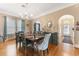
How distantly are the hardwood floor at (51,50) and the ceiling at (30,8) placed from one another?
815mm

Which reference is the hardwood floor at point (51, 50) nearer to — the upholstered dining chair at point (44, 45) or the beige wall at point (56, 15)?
the upholstered dining chair at point (44, 45)

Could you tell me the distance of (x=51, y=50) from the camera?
9.67 feet

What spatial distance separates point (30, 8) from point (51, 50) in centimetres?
127

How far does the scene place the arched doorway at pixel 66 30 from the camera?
290cm

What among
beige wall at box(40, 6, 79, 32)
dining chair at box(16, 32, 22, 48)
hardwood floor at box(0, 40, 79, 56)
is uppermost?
beige wall at box(40, 6, 79, 32)

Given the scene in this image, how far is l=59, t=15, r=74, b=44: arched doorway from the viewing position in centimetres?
290

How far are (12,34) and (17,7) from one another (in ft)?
2.42

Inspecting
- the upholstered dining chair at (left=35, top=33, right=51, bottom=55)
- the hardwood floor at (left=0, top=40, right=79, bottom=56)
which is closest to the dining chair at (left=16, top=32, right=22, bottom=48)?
the hardwood floor at (left=0, top=40, right=79, bottom=56)

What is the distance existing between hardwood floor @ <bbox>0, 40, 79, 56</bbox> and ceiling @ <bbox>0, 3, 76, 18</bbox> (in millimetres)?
815

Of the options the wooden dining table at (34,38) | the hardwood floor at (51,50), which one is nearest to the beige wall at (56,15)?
A: the wooden dining table at (34,38)

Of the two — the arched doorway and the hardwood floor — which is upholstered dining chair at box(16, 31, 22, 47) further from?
the arched doorway

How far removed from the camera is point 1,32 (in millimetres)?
2820

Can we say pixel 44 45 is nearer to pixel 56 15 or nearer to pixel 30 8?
pixel 56 15

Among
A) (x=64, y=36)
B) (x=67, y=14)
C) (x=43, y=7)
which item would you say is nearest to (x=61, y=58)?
(x=64, y=36)
